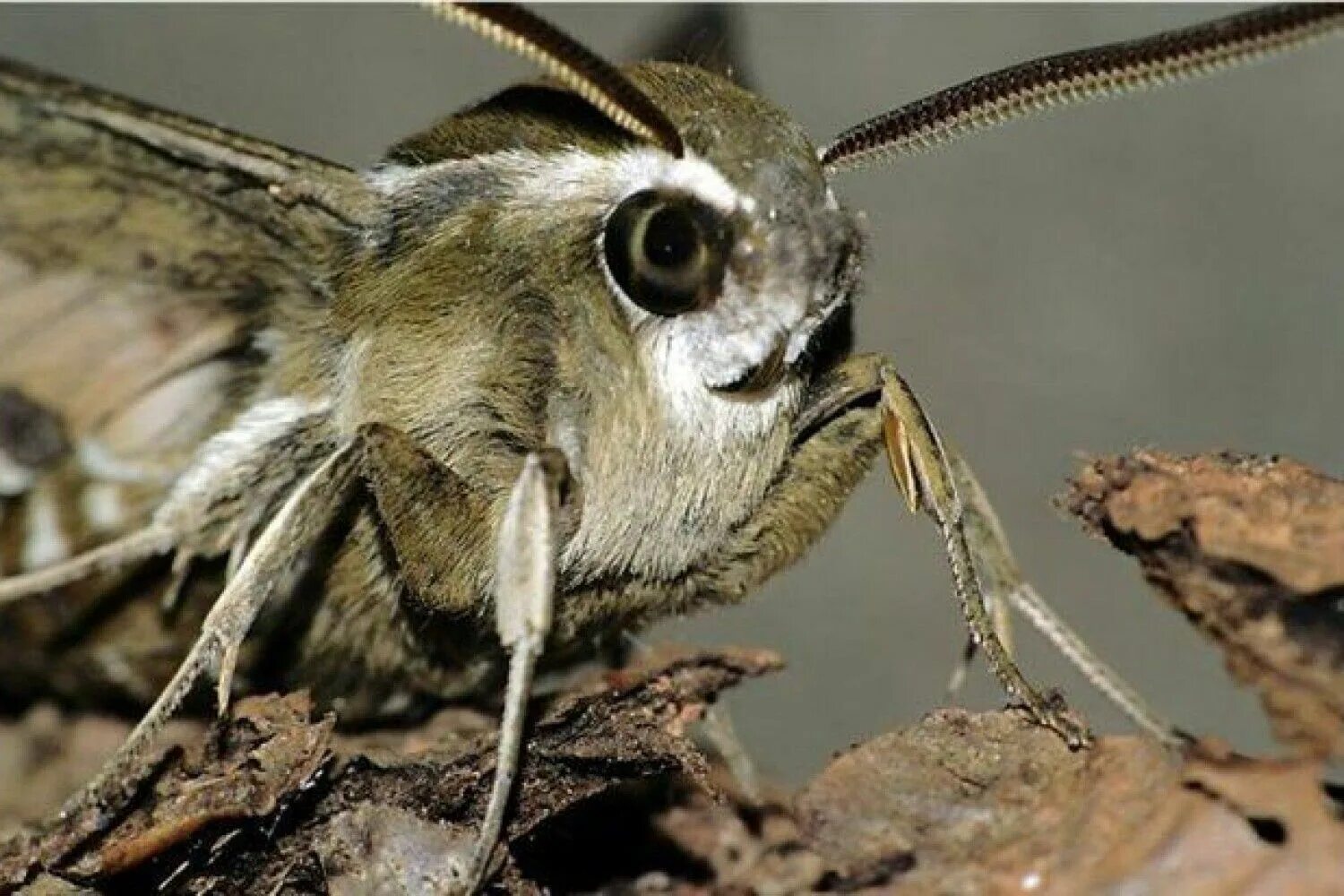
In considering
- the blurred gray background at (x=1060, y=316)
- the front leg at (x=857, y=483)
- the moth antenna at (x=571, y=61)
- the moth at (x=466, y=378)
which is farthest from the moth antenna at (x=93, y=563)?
the blurred gray background at (x=1060, y=316)

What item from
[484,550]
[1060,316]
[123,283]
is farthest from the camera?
[1060,316]

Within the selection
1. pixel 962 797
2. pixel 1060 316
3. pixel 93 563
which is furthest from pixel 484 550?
pixel 1060 316

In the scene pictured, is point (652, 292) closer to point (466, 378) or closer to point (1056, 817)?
point (466, 378)

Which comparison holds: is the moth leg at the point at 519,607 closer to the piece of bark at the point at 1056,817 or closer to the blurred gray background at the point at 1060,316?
the piece of bark at the point at 1056,817

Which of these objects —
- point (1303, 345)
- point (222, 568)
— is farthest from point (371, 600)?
point (1303, 345)

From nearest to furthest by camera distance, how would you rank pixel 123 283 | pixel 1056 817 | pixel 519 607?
pixel 1056 817
pixel 519 607
pixel 123 283

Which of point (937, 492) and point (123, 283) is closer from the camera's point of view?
point (937, 492)
